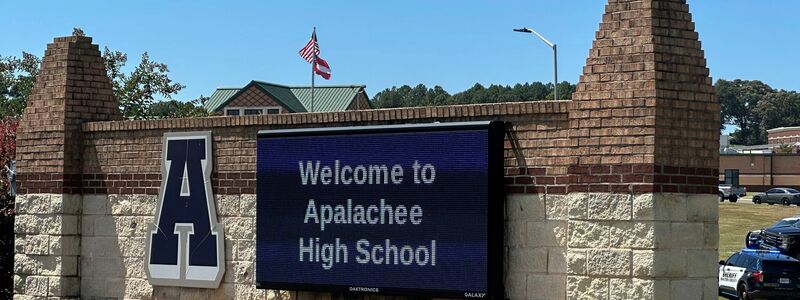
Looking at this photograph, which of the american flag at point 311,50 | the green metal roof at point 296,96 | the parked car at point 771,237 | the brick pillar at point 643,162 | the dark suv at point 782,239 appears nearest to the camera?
the brick pillar at point 643,162

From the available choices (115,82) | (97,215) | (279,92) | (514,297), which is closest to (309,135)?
(514,297)

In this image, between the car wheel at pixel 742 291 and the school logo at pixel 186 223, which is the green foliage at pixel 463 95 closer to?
the car wheel at pixel 742 291

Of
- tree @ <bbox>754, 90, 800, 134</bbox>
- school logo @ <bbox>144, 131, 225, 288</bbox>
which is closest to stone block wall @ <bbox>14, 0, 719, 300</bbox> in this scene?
school logo @ <bbox>144, 131, 225, 288</bbox>

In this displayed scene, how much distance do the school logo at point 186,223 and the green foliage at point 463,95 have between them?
277 feet

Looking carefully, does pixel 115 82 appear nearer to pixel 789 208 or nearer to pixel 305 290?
pixel 305 290

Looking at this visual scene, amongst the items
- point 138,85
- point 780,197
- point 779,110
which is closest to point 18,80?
point 138,85

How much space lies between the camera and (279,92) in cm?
6975

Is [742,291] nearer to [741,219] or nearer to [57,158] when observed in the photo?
[57,158]

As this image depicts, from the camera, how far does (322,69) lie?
41.1 m

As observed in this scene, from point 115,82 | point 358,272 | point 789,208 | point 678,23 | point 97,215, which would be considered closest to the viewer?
point 678,23

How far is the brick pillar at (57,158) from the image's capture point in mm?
13930

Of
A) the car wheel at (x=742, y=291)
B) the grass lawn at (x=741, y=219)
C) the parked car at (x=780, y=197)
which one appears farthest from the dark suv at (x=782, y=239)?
the parked car at (x=780, y=197)

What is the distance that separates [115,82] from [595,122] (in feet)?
75.0

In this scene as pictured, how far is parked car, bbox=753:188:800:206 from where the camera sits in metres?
70.4
